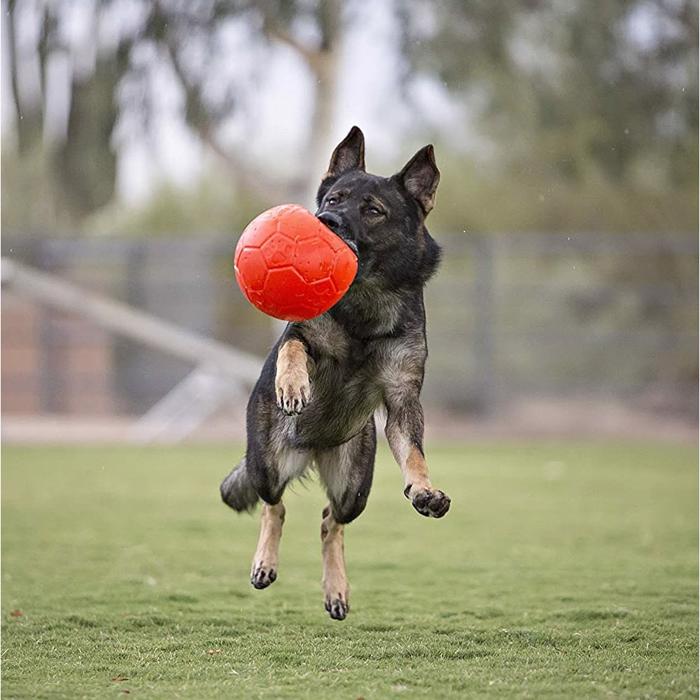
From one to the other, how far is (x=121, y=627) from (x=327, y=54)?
1133 centimetres

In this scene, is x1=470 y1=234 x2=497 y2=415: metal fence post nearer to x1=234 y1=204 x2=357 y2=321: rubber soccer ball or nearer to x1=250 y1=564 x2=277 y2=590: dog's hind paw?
x1=250 y1=564 x2=277 y2=590: dog's hind paw

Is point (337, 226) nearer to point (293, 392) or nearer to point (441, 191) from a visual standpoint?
point (293, 392)

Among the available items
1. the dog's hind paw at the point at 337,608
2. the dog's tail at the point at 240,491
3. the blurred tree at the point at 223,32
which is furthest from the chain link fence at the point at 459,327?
the dog's hind paw at the point at 337,608

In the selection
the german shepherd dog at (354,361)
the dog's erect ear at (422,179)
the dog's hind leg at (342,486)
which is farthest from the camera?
the dog's hind leg at (342,486)

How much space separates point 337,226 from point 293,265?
1.28ft

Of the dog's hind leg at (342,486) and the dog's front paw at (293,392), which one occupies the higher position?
the dog's front paw at (293,392)

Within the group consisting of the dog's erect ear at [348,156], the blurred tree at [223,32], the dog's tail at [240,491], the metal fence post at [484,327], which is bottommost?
the dog's tail at [240,491]

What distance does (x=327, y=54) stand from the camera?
14922 millimetres

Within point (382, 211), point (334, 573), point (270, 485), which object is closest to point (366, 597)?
point (334, 573)

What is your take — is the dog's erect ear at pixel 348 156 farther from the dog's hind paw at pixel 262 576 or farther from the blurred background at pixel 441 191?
the blurred background at pixel 441 191

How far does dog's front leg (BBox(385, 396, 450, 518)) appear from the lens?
397 centimetres

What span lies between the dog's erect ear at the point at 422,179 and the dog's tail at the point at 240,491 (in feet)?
4.25

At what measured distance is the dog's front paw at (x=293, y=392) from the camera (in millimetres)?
4000

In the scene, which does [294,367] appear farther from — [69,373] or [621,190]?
[621,190]
